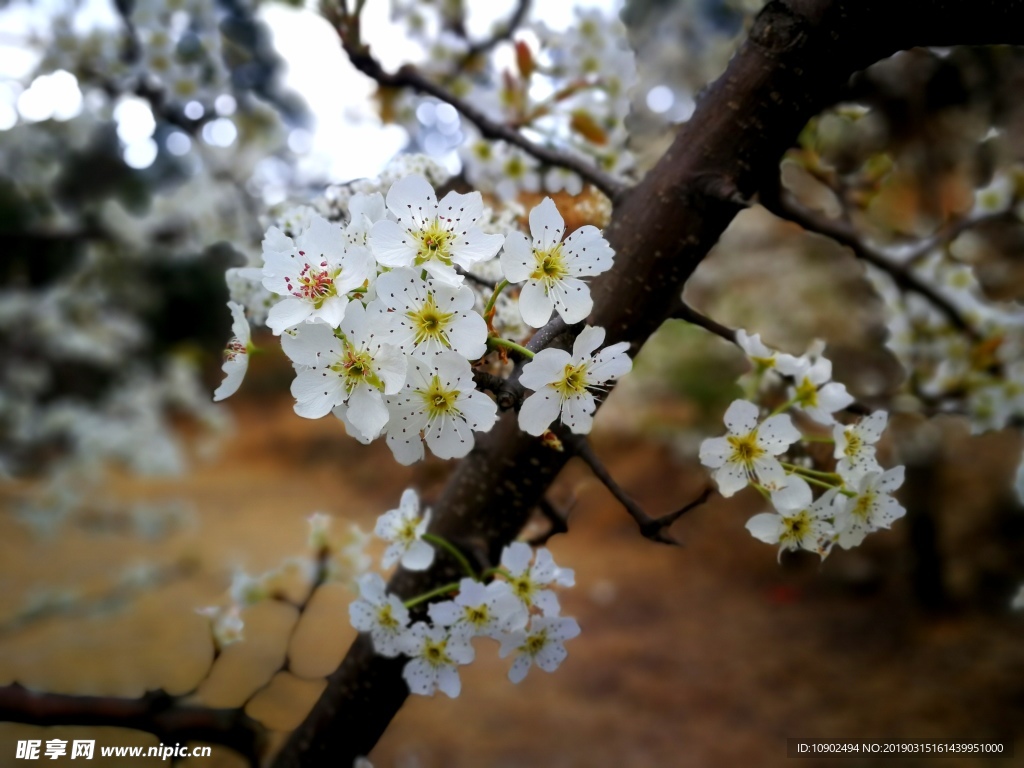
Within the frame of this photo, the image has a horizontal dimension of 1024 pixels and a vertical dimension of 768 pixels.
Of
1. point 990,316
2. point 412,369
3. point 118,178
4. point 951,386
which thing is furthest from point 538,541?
point 118,178

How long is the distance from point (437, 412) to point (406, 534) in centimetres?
24

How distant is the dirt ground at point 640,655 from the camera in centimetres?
290

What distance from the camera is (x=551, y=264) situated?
0.50m

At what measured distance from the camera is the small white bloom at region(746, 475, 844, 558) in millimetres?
580

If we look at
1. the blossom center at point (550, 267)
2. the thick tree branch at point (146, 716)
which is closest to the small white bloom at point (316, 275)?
the blossom center at point (550, 267)

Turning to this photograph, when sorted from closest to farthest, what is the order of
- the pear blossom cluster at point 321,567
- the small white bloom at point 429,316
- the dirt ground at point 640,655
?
the small white bloom at point 429,316 < the pear blossom cluster at point 321,567 < the dirt ground at point 640,655

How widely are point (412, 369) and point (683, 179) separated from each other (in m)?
0.36

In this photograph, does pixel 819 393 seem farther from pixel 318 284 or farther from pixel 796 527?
pixel 318 284

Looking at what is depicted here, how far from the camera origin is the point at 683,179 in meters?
0.68

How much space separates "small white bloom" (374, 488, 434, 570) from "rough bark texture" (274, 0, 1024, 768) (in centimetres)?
8

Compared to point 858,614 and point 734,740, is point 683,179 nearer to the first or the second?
point 734,740

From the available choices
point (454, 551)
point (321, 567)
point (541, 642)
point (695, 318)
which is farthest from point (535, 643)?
point (321, 567)

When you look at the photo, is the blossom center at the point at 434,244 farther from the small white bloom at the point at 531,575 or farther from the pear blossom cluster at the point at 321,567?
the pear blossom cluster at the point at 321,567

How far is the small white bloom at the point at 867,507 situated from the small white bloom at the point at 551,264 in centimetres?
29
